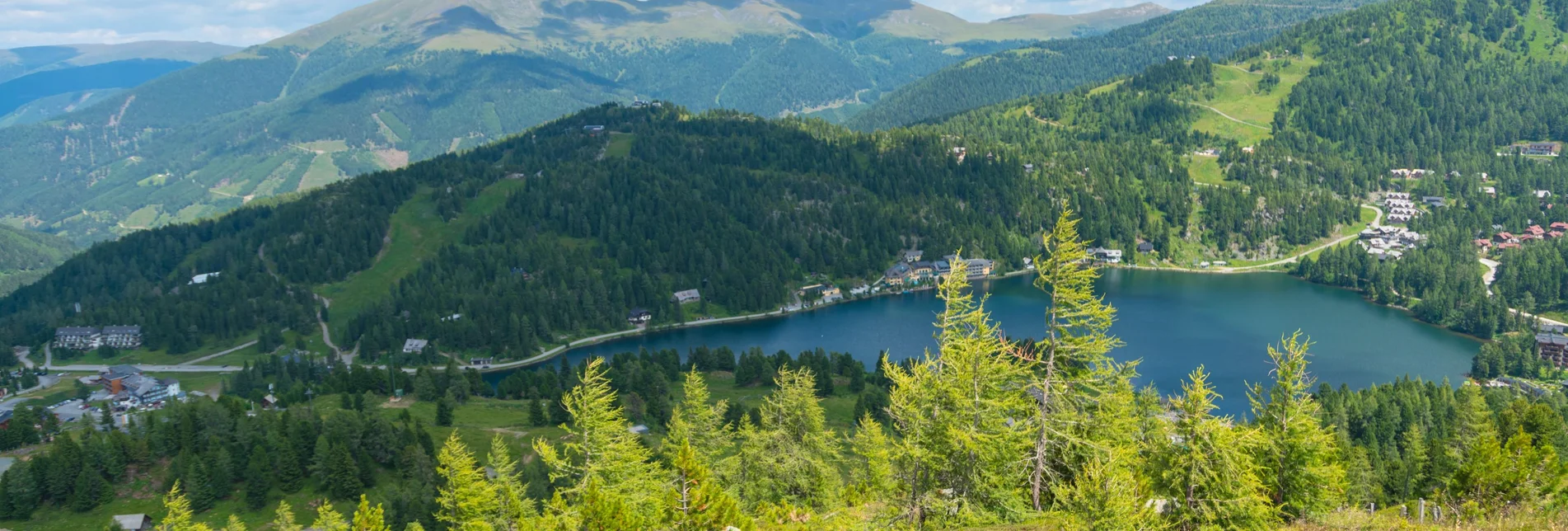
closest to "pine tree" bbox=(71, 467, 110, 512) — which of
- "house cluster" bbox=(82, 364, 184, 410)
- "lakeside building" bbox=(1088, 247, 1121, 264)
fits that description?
"house cluster" bbox=(82, 364, 184, 410)

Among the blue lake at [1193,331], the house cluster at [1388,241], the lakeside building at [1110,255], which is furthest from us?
the lakeside building at [1110,255]

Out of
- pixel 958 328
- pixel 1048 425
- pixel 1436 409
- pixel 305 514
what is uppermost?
pixel 958 328

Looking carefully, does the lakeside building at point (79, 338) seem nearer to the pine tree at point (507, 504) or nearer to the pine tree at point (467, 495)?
the pine tree at point (507, 504)

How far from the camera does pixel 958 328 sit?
33.0 metres

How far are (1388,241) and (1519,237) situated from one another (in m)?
24.9

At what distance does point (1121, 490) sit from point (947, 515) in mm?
6343

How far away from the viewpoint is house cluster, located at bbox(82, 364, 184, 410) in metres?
114

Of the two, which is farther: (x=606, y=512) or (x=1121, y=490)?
(x=606, y=512)

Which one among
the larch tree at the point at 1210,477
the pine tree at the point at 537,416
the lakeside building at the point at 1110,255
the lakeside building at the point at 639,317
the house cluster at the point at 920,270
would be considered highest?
the larch tree at the point at 1210,477

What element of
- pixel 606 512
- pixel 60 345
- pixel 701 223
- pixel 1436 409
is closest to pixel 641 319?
A: pixel 701 223

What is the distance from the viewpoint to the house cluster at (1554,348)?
→ 112 meters

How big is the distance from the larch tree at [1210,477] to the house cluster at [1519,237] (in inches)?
7629

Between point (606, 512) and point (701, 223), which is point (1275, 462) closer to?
point (606, 512)

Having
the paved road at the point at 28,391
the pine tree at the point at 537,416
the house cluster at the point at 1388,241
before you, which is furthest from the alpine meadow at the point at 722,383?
the house cluster at the point at 1388,241
